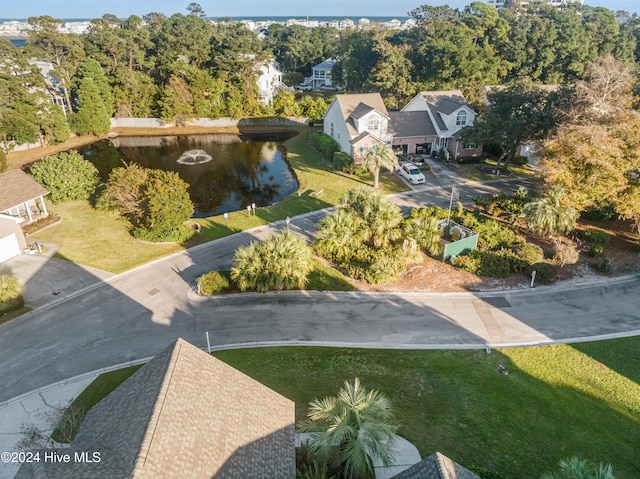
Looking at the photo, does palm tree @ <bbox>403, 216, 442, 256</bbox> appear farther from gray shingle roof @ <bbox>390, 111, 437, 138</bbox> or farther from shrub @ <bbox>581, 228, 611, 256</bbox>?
gray shingle roof @ <bbox>390, 111, 437, 138</bbox>

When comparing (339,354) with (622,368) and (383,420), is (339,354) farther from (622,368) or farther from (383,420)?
(622,368)

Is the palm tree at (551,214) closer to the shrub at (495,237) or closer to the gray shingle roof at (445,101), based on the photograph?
the shrub at (495,237)

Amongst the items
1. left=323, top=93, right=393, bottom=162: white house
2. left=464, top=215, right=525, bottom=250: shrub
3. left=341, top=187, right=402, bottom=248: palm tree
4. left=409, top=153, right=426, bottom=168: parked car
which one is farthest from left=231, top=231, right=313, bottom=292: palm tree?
left=409, top=153, right=426, bottom=168: parked car

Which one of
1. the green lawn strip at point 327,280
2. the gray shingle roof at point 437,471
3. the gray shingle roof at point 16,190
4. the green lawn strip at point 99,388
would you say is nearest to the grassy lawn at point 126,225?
the gray shingle roof at point 16,190

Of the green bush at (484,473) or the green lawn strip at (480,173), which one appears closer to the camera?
the green bush at (484,473)

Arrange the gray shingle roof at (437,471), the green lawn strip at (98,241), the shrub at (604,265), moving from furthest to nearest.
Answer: the green lawn strip at (98,241)
the shrub at (604,265)
the gray shingle roof at (437,471)

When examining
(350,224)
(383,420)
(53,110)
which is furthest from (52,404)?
(53,110)
